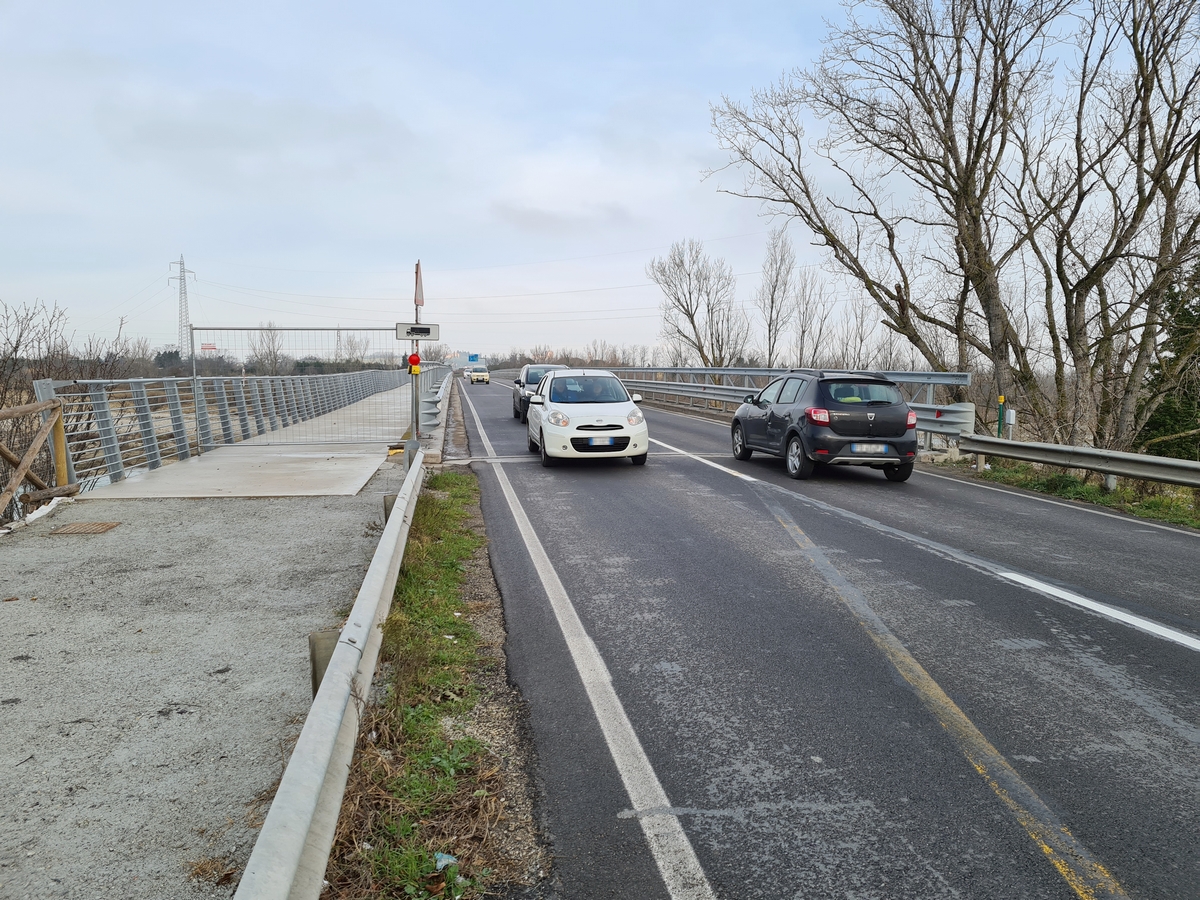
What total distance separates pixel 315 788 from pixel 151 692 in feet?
8.21

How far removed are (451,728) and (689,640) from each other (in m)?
1.73

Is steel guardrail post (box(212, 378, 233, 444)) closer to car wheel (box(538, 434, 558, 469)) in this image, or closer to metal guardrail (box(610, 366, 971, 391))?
car wheel (box(538, 434, 558, 469))

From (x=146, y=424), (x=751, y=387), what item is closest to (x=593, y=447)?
(x=146, y=424)

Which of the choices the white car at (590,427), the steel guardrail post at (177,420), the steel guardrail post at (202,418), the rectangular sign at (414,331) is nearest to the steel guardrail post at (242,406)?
the steel guardrail post at (202,418)

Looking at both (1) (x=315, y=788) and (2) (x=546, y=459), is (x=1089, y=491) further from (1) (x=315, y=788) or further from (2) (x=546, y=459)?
(1) (x=315, y=788)

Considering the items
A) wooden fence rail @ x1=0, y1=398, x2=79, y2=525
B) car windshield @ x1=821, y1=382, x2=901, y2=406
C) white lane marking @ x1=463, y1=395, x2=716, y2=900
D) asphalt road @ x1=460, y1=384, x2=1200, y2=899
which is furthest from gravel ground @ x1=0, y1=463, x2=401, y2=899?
car windshield @ x1=821, y1=382, x2=901, y2=406

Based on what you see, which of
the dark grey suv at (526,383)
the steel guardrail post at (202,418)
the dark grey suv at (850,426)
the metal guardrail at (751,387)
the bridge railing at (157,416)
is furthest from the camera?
the dark grey suv at (526,383)

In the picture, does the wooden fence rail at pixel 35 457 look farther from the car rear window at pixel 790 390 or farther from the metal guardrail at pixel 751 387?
the metal guardrail at pixel 751 387

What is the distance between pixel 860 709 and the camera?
3916 mm

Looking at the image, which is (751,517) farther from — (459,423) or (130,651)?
(459,423)

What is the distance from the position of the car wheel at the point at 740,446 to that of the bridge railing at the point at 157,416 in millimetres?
8981

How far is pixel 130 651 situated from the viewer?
4.62 m

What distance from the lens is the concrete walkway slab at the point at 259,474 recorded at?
9.68 m

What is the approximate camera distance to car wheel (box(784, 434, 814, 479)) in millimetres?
→ 11586
